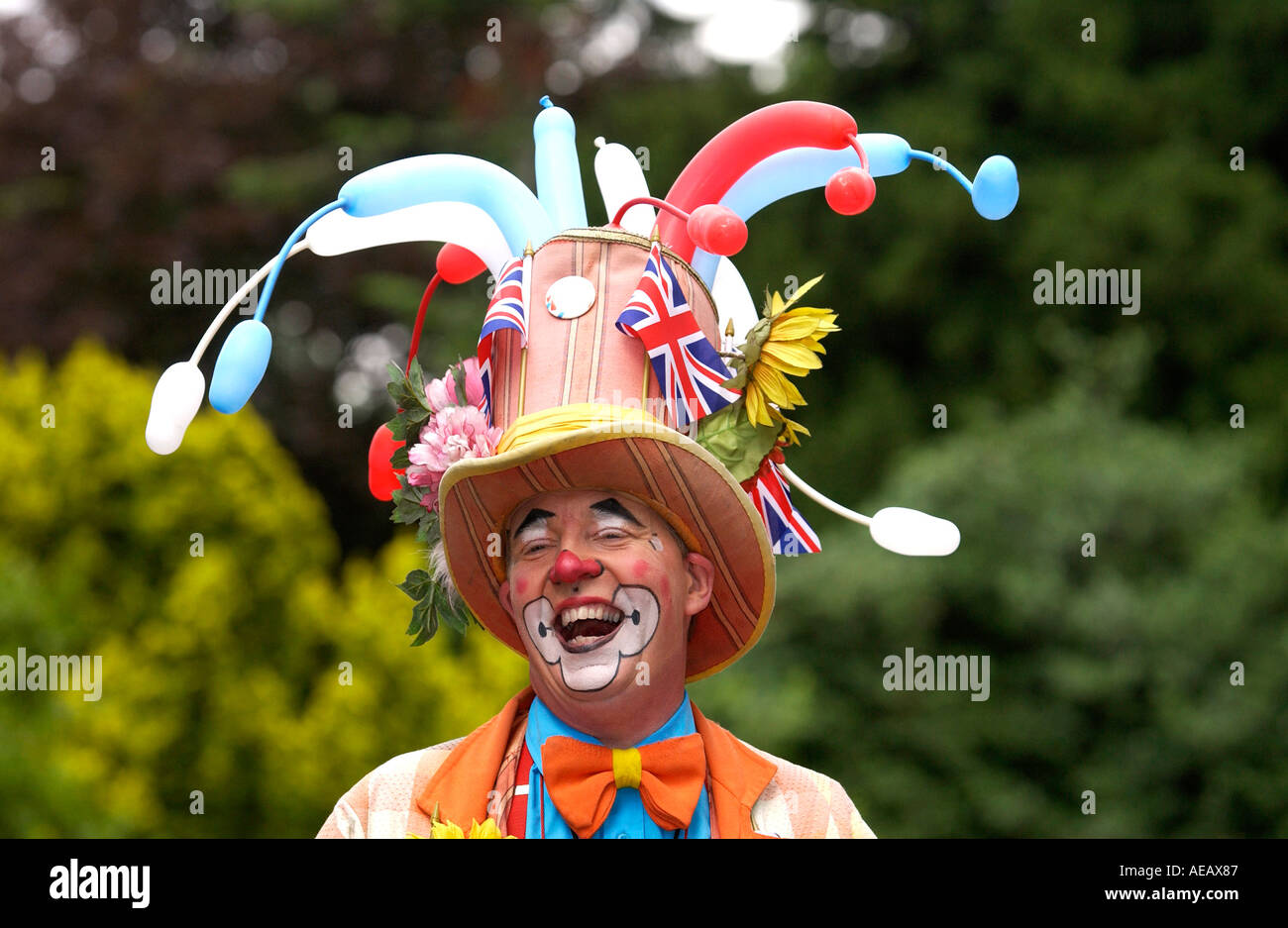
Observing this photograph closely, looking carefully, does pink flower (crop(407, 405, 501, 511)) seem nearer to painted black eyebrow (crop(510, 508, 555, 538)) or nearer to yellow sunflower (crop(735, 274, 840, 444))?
painted black eyebrow (crop(510, 508, 555, 538))

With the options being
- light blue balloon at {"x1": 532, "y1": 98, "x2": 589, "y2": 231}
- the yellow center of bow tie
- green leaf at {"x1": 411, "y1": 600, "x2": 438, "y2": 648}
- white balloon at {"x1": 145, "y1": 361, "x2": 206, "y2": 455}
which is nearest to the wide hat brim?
green leaf at {"x1": 411, "y1": 600, "x2": 438, "y2": 648}

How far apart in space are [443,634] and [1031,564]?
2.63m

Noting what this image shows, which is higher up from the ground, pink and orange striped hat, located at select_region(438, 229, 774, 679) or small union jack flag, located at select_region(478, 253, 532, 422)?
small union jack flag, located at select_region(478, 253, 532, 422)

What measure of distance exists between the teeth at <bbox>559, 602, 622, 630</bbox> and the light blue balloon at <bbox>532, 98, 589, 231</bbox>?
33.3 inches

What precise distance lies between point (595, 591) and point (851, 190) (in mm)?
895

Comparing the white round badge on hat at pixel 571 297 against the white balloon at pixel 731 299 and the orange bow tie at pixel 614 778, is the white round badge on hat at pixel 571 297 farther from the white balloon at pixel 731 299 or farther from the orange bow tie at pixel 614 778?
the orange bow tie at pixel 614 778

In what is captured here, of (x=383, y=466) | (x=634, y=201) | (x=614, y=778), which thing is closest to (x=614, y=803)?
(x=614, y=778)

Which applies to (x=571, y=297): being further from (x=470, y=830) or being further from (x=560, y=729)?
(x=470, y=830)

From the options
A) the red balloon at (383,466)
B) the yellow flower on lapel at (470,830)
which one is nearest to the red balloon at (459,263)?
the red balloon at (383,466)

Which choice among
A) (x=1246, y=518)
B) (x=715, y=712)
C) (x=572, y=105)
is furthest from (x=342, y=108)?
(x=1246, y=518)

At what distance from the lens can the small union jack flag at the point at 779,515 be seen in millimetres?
3301

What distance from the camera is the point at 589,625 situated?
3.08m

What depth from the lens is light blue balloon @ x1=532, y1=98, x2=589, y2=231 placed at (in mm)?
3447
